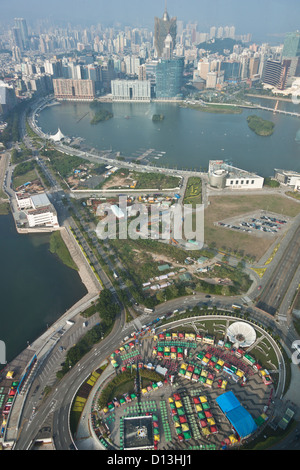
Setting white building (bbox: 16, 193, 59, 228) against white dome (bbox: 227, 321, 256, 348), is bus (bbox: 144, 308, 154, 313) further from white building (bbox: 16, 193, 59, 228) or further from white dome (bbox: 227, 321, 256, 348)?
white building (bbox: 16, 193, 59, 228)

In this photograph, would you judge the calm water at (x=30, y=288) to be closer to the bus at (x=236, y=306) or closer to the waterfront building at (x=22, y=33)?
the bus at (x=236, y=306)

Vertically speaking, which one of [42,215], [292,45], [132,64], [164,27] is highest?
[164,27]

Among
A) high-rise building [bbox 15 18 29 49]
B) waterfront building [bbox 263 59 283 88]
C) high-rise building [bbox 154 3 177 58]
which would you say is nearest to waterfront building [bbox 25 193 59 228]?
waterfront building [bbox 263 59 283 88]

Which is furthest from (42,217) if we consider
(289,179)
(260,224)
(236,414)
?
(289,179)

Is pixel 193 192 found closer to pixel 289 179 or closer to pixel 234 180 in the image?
pixel 234 180

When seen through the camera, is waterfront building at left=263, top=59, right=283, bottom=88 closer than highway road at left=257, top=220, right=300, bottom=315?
No

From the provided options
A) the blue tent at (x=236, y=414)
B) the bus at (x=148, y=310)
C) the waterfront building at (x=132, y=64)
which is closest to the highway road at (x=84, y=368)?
the bus at (x=148, y=310)
